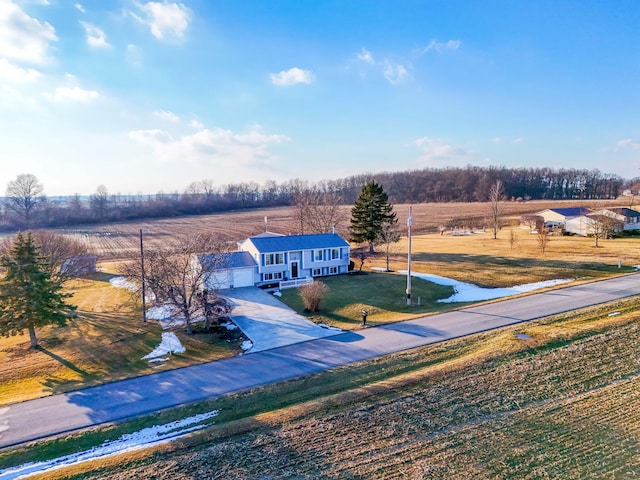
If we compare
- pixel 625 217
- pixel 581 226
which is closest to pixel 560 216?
pixel 581 226

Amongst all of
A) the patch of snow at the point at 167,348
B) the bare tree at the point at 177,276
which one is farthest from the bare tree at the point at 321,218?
the patch of snow at the point at 167,348

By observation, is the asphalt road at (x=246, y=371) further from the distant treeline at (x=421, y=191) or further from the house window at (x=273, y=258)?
the distant treeline at (x=421, y=191)

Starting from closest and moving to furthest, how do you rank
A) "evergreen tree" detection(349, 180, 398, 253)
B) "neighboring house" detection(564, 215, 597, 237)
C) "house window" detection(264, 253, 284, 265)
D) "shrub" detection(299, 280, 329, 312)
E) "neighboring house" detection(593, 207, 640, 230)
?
1. "shrub" detection(299, 280, 329, 312)
2. "house window" detection(264, 253, 284, 265)
3. "evergreen tree" detection(349, 180, 398, 253)
4. "neighboring house" detection(564, 215, 597, 237)
5. "neighboring house" detection(593, 207, 640, 230)

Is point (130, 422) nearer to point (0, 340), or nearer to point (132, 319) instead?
point (132, 319)

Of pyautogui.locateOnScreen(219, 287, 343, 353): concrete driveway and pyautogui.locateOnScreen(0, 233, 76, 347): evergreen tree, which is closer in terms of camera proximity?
pyautogui.locateOnScreen(0, 233, 76, 347): evergreen tree

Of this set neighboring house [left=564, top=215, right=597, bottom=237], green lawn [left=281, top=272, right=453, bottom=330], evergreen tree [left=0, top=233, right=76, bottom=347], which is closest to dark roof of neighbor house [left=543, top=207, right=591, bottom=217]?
neighboring house [left=564, top=215, right=597, bottom=237]

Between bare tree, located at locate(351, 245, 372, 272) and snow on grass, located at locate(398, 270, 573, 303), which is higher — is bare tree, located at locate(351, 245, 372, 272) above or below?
above

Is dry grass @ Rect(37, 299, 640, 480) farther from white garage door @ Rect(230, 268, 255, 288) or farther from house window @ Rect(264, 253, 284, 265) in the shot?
house window @ Rect(264, 253, 284, 265)
